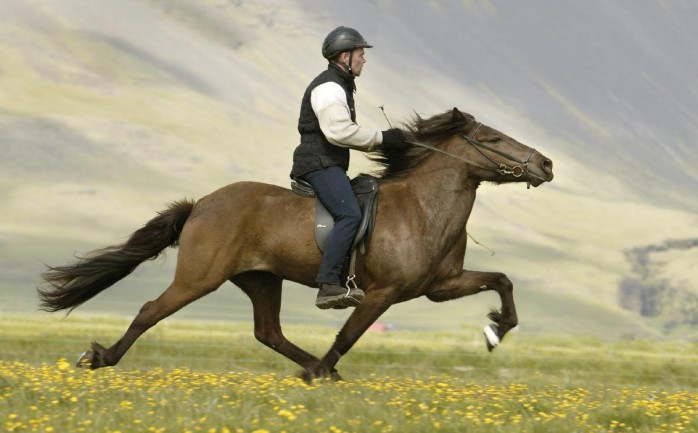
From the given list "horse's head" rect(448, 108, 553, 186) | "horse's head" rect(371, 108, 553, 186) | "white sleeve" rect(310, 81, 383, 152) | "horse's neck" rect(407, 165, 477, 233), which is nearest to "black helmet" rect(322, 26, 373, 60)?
"white sleeve" rect(310, 81, 383, 152)

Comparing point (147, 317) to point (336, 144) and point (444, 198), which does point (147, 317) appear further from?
point (444, 198)

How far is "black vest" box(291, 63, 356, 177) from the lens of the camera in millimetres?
8141

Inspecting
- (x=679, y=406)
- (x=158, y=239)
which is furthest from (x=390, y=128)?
(x=679, y=406)

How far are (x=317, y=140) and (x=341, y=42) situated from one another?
815 millimetres

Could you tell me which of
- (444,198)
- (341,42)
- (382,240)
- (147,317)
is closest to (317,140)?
(341,42)

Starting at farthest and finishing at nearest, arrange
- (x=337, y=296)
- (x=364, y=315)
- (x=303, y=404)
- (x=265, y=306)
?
(x=265, y=306)
(x=364, y=315)
(x=337, y=296)
(x=303, y=404)

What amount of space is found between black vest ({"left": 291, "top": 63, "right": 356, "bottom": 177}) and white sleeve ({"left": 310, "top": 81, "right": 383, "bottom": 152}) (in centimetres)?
11

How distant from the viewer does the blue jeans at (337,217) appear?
26.0 ft

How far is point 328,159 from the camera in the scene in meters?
8.13

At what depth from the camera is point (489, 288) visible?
28.8 ft

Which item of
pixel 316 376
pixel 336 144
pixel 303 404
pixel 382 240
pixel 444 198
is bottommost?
pixel 303 404

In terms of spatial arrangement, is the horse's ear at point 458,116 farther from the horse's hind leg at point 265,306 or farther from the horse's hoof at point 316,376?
the horse's hoof at point 316,376

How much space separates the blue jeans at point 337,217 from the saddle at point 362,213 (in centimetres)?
6

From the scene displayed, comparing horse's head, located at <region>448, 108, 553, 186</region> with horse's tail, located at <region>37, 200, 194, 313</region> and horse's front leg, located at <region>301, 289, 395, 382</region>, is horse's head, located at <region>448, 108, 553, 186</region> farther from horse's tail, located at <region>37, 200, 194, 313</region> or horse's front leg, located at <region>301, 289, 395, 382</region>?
horse's tail, located at <region>37, 200, 194, 313</region>
